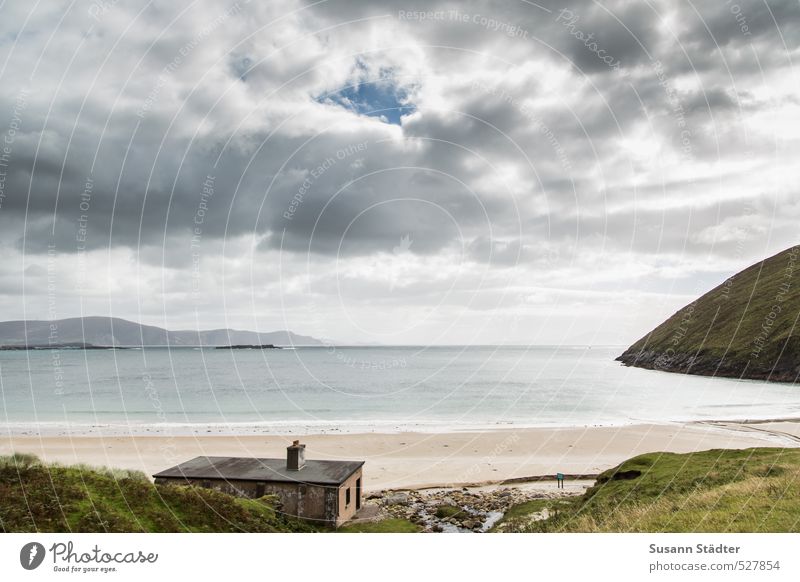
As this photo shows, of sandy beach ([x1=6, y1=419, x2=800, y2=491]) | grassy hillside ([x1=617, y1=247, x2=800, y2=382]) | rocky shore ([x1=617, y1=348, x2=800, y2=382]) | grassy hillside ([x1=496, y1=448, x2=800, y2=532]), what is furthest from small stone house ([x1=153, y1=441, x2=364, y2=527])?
rocky shore ([x1=617, y1=348, x2=800, y2=382])

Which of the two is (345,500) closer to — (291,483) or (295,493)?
(295,493)

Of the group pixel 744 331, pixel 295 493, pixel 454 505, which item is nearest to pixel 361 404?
pixel 454 505

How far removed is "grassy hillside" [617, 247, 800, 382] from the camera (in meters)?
112

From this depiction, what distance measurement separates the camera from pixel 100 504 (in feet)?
36.6

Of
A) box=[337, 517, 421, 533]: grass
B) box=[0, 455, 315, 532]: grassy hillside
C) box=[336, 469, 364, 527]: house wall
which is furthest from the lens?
box=[337, 517, 421, 533]: grass

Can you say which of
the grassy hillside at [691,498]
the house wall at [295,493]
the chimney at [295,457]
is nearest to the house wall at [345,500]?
the house wall at [295,493]

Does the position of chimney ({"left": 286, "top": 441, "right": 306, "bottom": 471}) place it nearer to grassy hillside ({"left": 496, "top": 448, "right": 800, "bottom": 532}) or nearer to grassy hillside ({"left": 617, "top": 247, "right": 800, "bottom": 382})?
grassy hillside ({"left": 496, "top": 448, "right": 800, "bottom": 532})

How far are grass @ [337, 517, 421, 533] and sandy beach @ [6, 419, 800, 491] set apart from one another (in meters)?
9.51

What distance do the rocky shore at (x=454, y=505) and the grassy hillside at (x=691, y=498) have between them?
1933 millimetres

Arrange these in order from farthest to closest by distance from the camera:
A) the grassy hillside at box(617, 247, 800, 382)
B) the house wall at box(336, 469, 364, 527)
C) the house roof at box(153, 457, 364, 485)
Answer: the grassy hillside at box(617, 247, 800, 382) → the house wall at box(336, 469, 364, 527) → the house roof at box(153, 457, 364, 485)

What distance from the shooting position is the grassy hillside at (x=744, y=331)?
368 ft

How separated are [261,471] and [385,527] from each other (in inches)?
241

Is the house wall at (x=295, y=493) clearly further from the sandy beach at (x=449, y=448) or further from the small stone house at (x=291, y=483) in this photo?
the sandy beach at (x=449, y=448)
